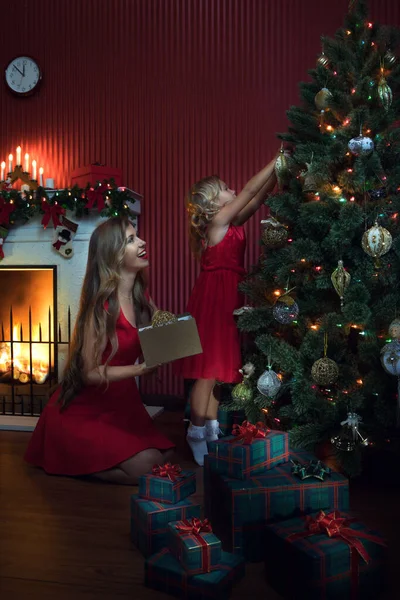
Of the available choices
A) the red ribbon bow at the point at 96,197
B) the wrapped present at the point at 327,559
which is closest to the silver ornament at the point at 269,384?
the wrapped present at the point at 327,559

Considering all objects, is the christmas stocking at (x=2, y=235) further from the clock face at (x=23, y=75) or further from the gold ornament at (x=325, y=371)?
the gold ornament at (x=325, y=371)

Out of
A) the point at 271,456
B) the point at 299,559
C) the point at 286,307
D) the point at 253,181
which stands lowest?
the point at 299,559

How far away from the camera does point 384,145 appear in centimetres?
253

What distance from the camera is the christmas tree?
2449mm

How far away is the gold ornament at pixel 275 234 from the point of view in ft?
8.79

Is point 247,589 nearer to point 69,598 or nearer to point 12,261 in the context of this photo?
point 69,598

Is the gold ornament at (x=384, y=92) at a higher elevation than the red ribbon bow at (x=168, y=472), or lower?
higher

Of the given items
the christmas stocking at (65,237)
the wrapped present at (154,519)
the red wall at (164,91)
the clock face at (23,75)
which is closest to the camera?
the wrapped present at (154,519)

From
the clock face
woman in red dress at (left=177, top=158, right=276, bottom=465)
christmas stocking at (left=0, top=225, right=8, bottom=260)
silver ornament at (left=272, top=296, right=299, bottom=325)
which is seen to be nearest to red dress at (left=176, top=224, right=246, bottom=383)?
woman in red dress at (left=177, top=158, right=276, bottom=465)

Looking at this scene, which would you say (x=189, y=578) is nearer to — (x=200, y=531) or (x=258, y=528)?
(x=200, y=531)

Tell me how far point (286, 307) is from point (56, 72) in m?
3.36

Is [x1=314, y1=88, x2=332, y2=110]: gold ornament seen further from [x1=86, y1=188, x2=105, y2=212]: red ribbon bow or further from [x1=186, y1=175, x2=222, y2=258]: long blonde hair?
[x1=86, y1=188, x2=105, y2=212]: red ribbon bow

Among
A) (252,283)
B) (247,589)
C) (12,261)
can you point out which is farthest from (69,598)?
(12,261)

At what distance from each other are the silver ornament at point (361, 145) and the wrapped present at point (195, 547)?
5.45ft
